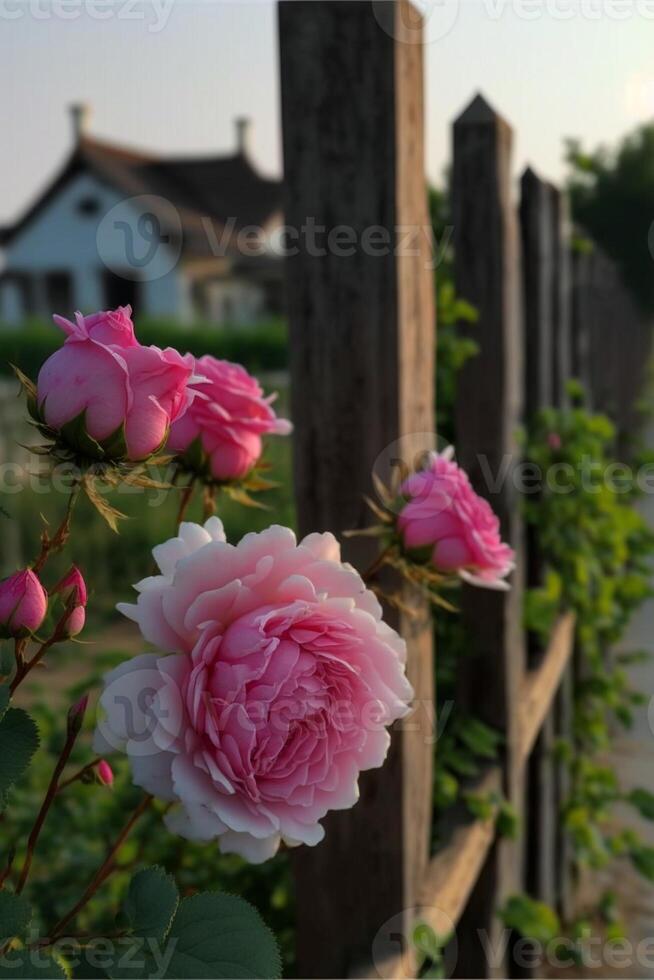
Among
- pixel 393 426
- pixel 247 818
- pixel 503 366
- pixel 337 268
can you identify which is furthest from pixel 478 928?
pixel 247 818

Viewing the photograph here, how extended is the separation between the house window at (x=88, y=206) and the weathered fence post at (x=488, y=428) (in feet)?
104

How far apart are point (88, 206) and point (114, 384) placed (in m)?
33.5

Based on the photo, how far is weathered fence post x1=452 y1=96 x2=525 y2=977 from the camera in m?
2.38

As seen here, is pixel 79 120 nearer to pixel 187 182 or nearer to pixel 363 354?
pixel 187 182

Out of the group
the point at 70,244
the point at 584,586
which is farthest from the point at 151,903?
the point at 70,244

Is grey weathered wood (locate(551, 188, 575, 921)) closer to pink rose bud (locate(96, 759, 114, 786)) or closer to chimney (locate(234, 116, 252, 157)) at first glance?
pink rose bud (locate(96, 759, 114, 786))

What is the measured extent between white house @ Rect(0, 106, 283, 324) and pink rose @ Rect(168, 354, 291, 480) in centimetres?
2923

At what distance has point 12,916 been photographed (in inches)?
25.8

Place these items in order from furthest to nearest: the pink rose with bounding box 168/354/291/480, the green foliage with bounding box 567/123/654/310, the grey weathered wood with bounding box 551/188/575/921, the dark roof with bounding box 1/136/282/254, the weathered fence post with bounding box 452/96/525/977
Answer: the dark roof with bounding box 1/136/282/254 → the green foliage with bounding box 567/123/654/310 → the grey weathered wood with bounding box 551/188/575/921 → the weathered fence post with bounding box 452/96/525/977 → the pink rose with bounding box 168/354/291/480

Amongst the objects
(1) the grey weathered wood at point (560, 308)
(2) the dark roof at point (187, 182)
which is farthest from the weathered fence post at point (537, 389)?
(2) the dark roof at point (187, 182)

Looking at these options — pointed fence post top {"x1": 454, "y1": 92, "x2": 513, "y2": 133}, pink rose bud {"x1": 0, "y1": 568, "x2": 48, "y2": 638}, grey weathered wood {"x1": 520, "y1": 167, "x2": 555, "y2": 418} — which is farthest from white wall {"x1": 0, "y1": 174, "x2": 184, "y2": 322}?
pink rose bud {"x1": 0, "y1": 568, "x2": 48, "y2": 638}

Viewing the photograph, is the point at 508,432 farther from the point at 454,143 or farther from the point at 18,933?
the point at 18,933

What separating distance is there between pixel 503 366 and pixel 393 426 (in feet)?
3.38

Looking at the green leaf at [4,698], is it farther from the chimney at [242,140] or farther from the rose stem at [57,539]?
the chimney at [242,140]
